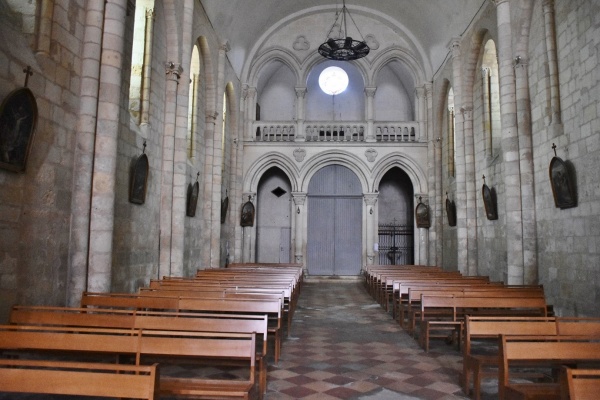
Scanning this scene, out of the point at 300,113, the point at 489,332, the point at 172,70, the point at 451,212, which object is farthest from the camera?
the point at 300,113

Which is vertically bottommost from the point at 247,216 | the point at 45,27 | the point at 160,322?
the point at 160,322

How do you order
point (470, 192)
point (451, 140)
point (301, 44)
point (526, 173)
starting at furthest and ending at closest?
1. point (301, 44)
2. point (451, 140)
3. point (470, 192)
4. point (526, 173)

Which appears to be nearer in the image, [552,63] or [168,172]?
[552,63]

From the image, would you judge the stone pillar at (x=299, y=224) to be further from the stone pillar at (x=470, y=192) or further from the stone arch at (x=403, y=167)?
the stone pillar at (x=470, y=192)

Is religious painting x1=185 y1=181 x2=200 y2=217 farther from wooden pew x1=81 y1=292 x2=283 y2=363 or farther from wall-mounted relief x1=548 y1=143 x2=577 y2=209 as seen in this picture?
wall-mounted relief x1=548 y1=143 x2=577 y2=209

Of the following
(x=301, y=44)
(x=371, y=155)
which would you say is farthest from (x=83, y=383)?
(x=301, y=44)

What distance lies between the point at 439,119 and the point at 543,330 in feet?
52.7

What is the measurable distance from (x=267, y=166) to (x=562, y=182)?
1376cm

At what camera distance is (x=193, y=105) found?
14703 millimetres

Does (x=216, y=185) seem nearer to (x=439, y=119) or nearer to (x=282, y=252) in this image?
(x=282, y=252)

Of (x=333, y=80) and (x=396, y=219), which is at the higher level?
(x=333, y=80)

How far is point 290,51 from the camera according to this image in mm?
21922

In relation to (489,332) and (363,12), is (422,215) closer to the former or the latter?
(363,12)

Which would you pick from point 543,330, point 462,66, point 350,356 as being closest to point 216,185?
point 462,66
